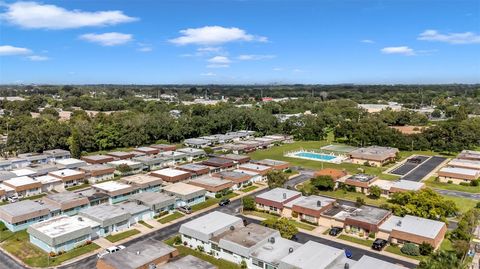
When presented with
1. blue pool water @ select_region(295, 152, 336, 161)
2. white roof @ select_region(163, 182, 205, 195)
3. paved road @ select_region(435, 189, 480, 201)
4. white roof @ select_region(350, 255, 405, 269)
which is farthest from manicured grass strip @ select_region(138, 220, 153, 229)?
blue pool water @ select_region(295, 152, 336, 161)

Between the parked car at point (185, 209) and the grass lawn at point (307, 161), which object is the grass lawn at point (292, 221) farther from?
the grass lawn at point (307, 161)

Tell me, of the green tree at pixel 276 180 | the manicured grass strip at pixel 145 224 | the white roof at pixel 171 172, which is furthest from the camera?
the white roof at pixel 171 172

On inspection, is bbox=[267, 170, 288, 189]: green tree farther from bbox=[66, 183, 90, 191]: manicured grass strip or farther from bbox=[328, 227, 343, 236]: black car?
bbox=[66, 183, 90, 191]: manicured grass strip

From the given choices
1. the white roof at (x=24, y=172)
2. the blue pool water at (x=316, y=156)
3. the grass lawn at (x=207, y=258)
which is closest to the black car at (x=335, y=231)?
the grass lawn at (x=207, y=258)

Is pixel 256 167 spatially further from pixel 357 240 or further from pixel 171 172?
pixel 357 240

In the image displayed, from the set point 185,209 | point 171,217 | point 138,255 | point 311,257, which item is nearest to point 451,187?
point 311,257
